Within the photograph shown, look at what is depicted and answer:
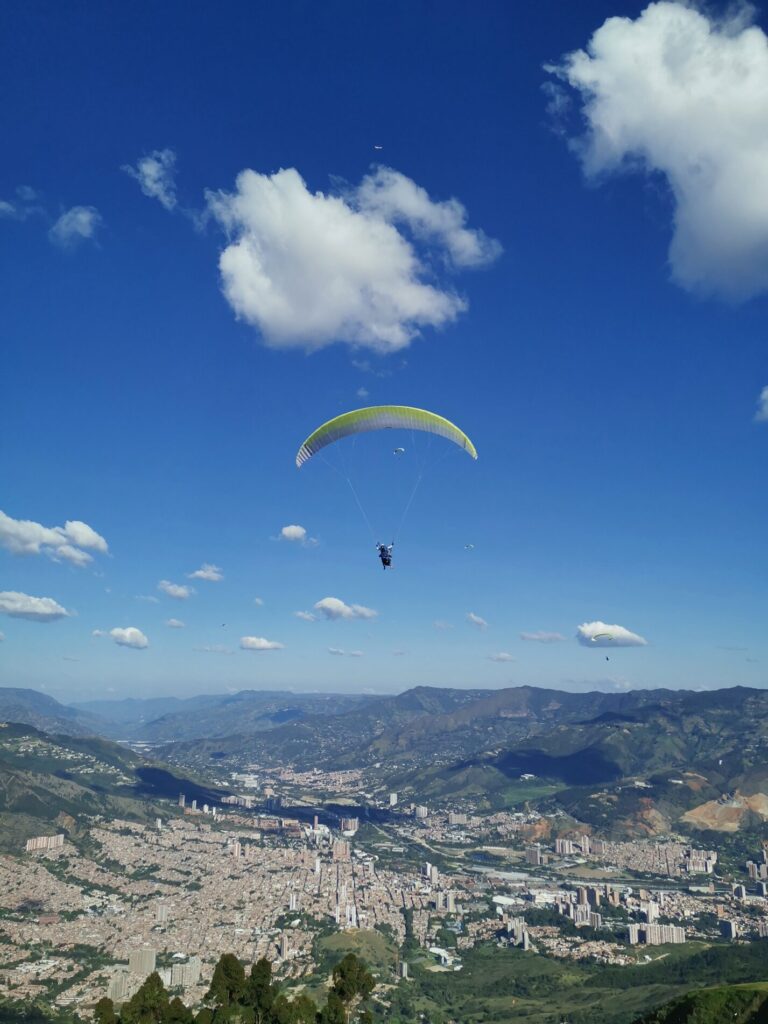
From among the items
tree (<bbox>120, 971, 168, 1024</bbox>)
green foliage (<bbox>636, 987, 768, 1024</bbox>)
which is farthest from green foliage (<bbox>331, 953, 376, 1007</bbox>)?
green foliage (<bbox>636, 987, 768, 1024</bbox>)

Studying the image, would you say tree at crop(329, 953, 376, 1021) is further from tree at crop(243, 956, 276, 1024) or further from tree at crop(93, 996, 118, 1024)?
tree at crop(93, 996, 118, 1024)

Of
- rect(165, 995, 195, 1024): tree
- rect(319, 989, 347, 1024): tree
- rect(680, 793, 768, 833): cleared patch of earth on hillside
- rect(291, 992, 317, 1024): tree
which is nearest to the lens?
rect(319, 989, 347, 1024): tree

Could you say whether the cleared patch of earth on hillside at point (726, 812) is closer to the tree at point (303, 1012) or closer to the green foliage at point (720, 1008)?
the green foliage at point (720, 1008)

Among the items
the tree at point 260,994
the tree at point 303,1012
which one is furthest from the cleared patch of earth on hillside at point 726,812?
the tree at point 260,994

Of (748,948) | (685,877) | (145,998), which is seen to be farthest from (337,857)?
(145,998)

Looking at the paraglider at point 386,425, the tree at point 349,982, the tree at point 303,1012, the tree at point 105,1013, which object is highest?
the paraglider at point 386,425

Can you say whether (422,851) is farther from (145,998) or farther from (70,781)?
(145,998)

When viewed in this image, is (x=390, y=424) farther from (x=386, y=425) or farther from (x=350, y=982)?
(x=350, y=982)
